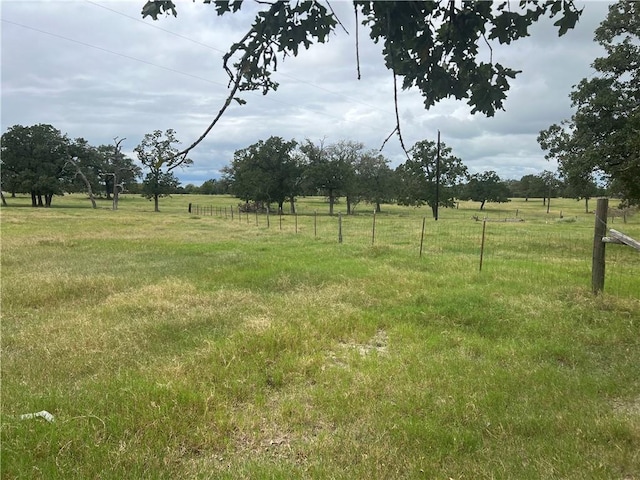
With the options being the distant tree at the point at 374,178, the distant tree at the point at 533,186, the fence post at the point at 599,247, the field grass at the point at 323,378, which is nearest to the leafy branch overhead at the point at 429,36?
the field grass at the point at 323,378

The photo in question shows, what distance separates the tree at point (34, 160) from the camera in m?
58.4

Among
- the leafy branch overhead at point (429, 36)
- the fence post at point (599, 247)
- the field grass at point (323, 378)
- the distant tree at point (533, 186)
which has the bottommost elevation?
the field grass at point (323, 378)

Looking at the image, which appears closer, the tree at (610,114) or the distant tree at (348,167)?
the tree at (610,114)

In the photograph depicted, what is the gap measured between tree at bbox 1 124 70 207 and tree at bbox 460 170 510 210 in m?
63.2

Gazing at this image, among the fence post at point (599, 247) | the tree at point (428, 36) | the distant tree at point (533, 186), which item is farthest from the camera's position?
the distant tree at point (533, 186)

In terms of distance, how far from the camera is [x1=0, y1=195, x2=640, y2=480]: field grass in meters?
3.37

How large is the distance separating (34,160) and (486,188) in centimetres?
7077

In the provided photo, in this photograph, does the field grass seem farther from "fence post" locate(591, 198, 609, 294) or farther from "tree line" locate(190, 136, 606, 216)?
"tree line" locate(190, 136, 606, 216)

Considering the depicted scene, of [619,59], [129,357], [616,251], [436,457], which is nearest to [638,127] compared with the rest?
[619,59]

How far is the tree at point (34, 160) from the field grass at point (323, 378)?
58.8m

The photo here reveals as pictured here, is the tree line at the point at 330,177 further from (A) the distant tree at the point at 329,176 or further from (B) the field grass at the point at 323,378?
(B) the field grass at the point at 323,378

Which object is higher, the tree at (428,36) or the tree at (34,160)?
the tree at (34,160)

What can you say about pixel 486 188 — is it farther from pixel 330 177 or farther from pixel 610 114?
pixel 610 114

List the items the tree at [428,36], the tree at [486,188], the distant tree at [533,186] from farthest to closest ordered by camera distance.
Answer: the distant tree at [533,186], the tree at [486,188], the tree at [428,36]
